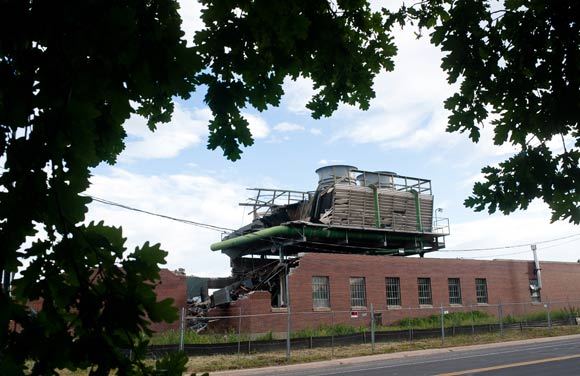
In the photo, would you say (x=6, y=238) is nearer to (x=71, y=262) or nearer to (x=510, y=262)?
(x=71, y=262)

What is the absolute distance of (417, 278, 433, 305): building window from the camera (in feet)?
110

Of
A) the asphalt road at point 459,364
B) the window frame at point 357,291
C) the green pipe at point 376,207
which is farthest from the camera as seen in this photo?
the green pipe at point 376,207

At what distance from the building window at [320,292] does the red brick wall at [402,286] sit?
267mm

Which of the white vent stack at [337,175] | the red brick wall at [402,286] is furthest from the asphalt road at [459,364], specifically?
the white vent stack at [337,175]

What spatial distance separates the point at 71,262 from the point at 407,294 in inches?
1269

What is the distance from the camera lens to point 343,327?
27031 mm

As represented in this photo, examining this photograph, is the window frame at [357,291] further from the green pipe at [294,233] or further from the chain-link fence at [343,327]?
the green pipe at [294,233]

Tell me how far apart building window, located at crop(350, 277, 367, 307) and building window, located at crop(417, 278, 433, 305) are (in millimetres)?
4676

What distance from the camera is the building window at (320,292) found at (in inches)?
1128

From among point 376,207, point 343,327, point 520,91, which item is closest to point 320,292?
point 343,327

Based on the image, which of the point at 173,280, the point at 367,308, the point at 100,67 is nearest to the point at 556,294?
the point at 367,308

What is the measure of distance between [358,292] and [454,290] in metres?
8.22

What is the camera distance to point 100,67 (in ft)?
6.98

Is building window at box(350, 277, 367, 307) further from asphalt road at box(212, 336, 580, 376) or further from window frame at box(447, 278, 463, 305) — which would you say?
asphalt road at box(212, 336, 580, 376)
